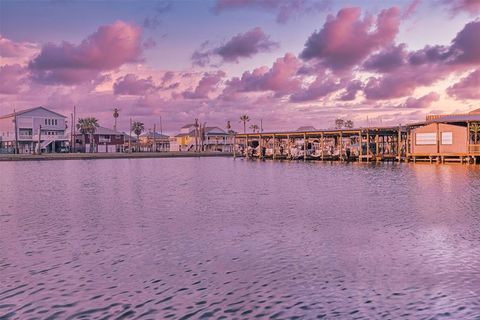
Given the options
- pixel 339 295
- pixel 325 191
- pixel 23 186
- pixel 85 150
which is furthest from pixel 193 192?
pixel 85 150

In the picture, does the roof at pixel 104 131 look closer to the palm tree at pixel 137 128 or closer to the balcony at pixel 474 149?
the palm tree at pixel 137 128

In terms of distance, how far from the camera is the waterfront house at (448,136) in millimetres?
65625

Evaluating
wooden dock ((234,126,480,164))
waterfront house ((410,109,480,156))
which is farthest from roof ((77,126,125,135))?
waterfront house ((410,109,480,156))

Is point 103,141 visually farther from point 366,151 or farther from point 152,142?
point 366,151

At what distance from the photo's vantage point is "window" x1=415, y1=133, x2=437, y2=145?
70.4 metres

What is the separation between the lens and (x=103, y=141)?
135 meters

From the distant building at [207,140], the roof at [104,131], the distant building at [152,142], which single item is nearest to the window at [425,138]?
the roof at [104,131]

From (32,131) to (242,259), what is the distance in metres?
112

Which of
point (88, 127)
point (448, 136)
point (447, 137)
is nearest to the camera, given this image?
point (448, 136)

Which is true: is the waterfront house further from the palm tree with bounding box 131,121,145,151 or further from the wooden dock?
the palm tree with bounding box 131,121,145,151

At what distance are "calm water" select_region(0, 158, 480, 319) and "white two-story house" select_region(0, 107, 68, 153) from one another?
91583 millimetres

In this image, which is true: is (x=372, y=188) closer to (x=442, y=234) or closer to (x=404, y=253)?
(x=442, y=234)

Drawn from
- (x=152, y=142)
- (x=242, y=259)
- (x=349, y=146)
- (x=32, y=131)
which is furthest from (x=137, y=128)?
(x=242, y=259)

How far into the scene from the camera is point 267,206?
28.3 m
